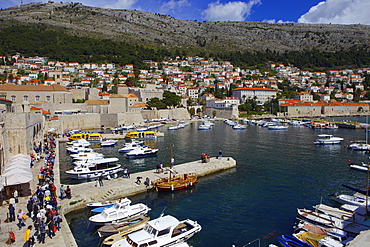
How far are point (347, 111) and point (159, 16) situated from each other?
129 metres

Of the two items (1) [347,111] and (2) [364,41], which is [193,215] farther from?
(2) [364,41]

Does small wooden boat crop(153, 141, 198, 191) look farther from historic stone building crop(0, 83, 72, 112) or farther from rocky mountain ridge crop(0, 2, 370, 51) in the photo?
rocky mountain ridge crop(0, 2, 370, 51)

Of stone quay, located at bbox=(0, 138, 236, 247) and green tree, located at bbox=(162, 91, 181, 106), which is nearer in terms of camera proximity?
stone quay, located at bbox=(0, 138, 236, 247)

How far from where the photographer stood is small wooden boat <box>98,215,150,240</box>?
8.92 metres

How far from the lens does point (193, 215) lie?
11.2m

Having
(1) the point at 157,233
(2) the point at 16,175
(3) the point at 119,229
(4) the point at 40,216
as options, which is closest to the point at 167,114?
(2) the point at 16,175

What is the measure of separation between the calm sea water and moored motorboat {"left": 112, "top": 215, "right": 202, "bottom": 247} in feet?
1.63

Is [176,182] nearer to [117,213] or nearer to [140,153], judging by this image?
[117,213]

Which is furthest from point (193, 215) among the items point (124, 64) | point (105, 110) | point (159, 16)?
point (159, 16)

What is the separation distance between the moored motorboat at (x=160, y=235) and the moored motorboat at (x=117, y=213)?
1.57 m

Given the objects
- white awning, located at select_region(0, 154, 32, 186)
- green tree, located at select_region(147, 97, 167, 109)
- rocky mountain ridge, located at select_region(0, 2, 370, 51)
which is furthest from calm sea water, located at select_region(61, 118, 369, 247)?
rocky mountain ridge, located at select_region(0, 2, 370, 51)

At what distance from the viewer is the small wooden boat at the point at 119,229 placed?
29.3 feet

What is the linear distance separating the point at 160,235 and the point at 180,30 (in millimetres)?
156015

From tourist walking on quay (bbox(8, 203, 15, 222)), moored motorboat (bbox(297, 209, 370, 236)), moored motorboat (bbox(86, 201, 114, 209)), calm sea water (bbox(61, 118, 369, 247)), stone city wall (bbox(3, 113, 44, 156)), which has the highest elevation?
stone city wall (bbox(3, 113, 44, 156))
